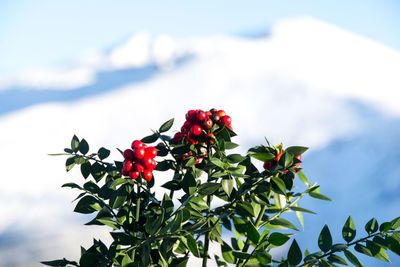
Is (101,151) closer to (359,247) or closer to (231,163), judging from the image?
(231,163)

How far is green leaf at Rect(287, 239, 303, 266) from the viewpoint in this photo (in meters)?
0.79

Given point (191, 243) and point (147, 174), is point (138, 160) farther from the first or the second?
point (191, 243)

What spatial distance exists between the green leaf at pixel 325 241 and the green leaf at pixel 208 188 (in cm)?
20

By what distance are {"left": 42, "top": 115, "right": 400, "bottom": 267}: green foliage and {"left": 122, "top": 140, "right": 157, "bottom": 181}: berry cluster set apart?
2 centimetres

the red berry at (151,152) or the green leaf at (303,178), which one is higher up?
the red berry at (151,152)

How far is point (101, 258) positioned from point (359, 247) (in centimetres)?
42

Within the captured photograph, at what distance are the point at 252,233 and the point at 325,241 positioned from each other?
0.13 metres

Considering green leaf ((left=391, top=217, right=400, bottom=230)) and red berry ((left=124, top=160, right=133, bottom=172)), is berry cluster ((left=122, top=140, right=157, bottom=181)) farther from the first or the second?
green leaf ((left=391, top=217, right=400, bottom=230))

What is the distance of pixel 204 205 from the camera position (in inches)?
30.0

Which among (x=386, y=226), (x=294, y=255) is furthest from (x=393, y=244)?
(x=294, y=255)

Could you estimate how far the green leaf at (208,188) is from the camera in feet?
2.49

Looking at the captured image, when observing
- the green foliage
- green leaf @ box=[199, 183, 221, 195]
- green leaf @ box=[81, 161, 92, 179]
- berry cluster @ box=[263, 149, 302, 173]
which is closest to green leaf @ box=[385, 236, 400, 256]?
the green foliage

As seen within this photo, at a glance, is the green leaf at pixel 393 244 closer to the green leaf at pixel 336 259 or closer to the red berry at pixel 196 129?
the green leaf at pixel 336 259

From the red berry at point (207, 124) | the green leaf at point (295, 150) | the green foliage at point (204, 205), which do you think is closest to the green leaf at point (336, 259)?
the green foliage at point (204, 205)
